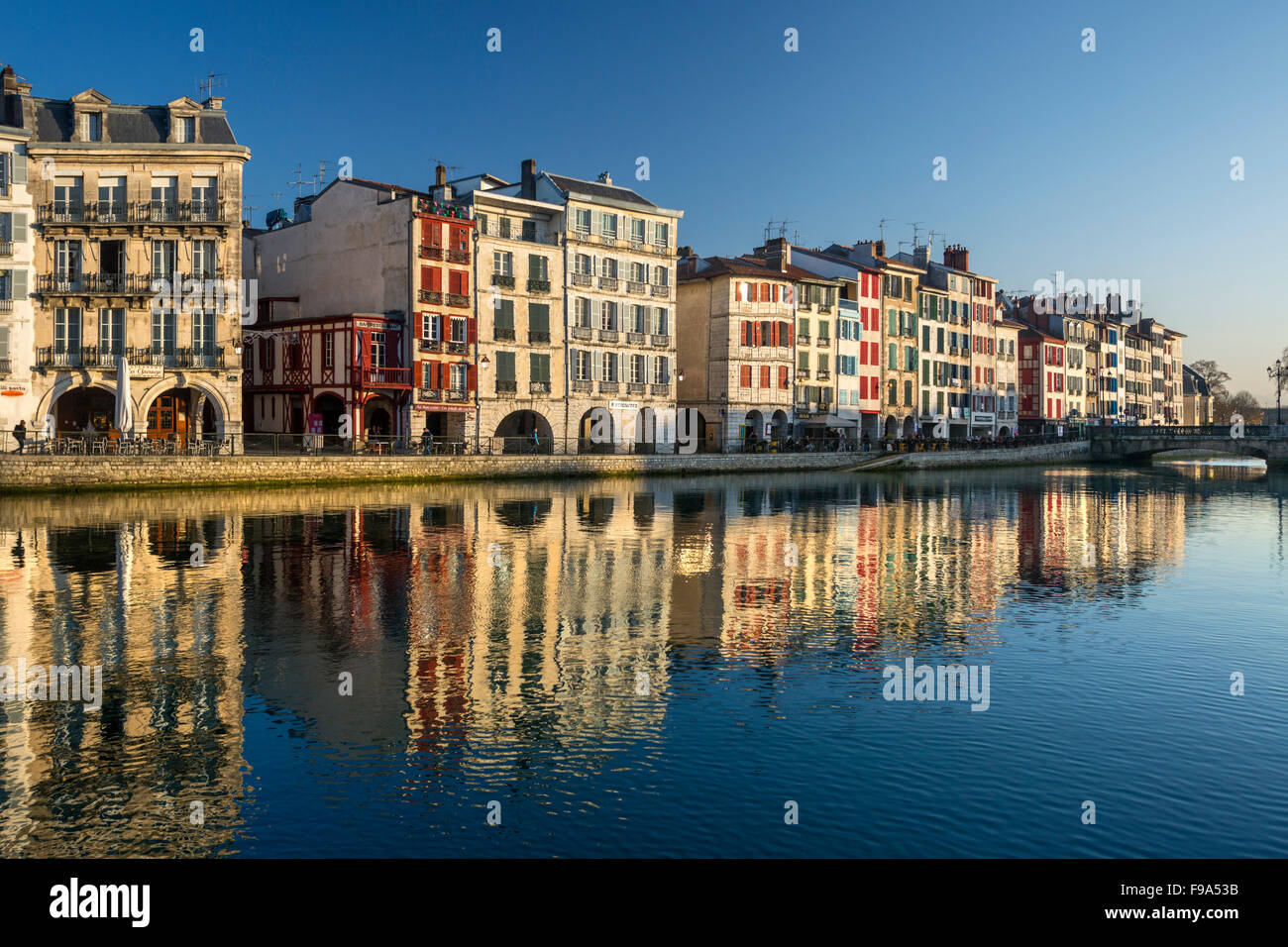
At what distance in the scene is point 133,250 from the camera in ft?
168

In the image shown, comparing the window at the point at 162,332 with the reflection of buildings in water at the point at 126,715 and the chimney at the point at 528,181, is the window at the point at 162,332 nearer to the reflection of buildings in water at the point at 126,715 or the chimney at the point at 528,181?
the chimney at the point at 528,181

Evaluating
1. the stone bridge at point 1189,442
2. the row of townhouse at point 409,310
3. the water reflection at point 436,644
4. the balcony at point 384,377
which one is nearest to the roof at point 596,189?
the row of townhouse at point 409,310

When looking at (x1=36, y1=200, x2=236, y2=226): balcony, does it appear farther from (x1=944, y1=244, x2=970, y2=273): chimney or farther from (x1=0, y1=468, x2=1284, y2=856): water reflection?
(x1=944, y1=244, x2=970, y2=273): chimney

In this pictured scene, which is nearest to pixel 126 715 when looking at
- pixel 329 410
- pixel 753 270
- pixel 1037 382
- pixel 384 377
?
pixel 384 377

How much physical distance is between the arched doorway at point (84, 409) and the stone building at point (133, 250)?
0.10 m

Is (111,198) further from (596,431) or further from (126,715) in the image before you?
(126,715)

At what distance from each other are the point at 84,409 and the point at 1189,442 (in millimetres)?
83682

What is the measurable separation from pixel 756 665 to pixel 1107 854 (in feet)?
21.4

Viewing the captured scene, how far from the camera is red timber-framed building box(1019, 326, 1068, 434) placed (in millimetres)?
117188

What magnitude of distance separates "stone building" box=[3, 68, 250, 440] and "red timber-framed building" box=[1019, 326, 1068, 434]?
8791 cm

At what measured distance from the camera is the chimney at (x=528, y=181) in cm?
6750

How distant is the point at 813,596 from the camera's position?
20.9m
